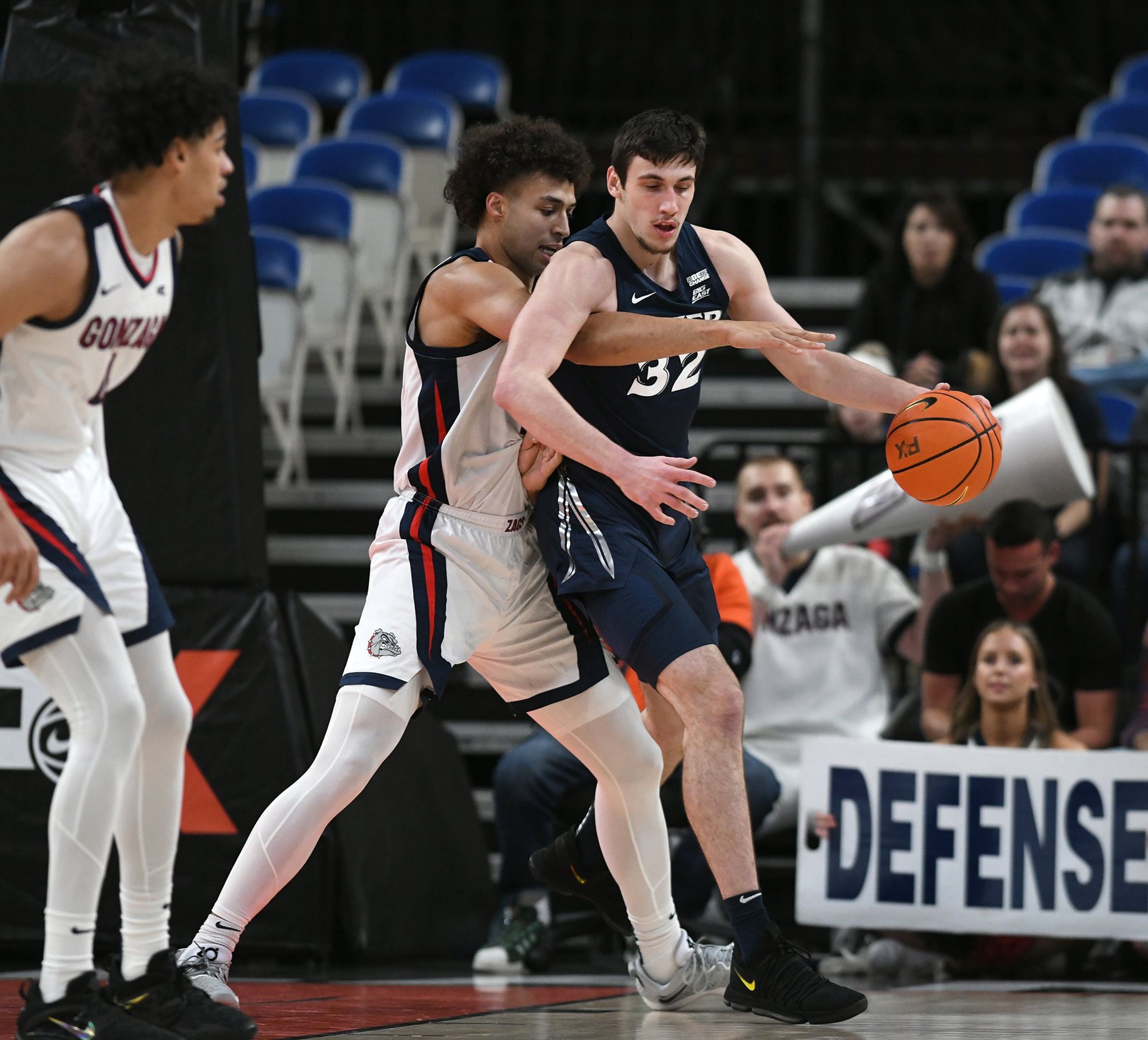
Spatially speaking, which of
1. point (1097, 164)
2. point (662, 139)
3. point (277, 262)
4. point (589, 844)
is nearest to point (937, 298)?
point (1097, 164)

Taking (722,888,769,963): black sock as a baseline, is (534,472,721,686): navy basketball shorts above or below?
above

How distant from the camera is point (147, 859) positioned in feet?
11.5

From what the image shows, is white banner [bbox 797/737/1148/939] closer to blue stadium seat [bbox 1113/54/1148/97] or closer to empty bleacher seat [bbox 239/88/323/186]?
blue stadium seat [bbox 1113/54/1148/97]

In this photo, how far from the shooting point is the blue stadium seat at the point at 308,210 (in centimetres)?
981

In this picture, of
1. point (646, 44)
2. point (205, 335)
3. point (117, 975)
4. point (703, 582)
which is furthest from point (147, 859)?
point (646, 44)

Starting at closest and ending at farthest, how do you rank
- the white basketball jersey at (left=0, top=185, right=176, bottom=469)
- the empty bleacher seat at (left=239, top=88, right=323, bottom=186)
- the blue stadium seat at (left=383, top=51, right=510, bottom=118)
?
the white basketball jersey at (left=0, top=185, right=176, bottom=469), the empty bleacher seat at (left=239, top=88, right=323, bottom=186), the blue stadium seat at (left=383, top=51, right=510, bottom=118)

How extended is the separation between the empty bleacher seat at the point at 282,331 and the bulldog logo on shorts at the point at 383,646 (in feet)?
17.4

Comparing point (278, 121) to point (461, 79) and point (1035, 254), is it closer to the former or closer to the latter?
point (461, 79)

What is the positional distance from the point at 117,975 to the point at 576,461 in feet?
4.83

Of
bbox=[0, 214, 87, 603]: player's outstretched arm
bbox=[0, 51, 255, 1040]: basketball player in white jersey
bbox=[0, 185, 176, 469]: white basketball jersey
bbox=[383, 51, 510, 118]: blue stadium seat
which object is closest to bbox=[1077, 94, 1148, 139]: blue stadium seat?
bbox=[383, 51, 510, 118]: blue stadium seat

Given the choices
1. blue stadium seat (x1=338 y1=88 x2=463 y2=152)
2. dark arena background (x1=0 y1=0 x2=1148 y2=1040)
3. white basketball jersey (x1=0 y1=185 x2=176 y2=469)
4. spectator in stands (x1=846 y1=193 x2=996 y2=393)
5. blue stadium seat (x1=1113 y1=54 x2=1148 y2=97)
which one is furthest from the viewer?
blue stadium seat (x1=338 y1=88 x2=463 y2=152)

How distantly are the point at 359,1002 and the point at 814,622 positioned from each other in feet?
8.98

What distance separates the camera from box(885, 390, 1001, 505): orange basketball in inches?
160

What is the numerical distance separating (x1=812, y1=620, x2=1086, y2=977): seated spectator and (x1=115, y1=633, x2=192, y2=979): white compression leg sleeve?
9.28 feet
